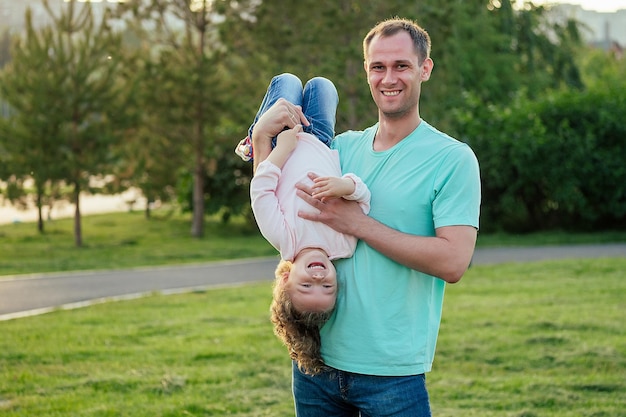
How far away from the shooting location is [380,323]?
9.51ft

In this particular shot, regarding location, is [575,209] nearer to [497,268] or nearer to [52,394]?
[497,268]

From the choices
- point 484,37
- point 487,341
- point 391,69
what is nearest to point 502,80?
point 484,37

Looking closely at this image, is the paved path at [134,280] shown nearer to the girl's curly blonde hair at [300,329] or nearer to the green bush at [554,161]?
the green bush at [554,161]

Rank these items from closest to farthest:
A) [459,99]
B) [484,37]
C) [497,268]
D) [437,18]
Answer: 1. [497,268]
2. [437,18]
3. [459,99]
4. [484,37]

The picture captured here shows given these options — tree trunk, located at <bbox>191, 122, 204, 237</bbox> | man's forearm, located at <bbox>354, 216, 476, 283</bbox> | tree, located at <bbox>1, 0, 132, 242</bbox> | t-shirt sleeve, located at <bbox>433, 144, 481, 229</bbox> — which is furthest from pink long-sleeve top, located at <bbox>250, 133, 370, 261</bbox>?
tree trunk, located at <bbox>191, 122, 204, 237</bbox>

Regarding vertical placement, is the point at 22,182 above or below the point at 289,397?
above

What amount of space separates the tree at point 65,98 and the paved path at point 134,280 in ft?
19.4

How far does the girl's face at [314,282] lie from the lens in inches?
114

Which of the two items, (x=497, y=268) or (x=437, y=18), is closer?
(x=497, y=268)

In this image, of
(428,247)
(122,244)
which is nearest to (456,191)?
(428,247)

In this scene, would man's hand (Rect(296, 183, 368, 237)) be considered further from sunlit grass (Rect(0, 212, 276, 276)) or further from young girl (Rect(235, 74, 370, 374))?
sunlit grass (Rect(0, 212, 276, 276))

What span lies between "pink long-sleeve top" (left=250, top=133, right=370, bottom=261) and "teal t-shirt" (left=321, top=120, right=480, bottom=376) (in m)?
0.07

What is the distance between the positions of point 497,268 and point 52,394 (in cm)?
928

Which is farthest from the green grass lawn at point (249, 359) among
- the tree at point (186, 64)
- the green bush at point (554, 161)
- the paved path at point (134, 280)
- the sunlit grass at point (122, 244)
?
the tree at point (186, 64)
